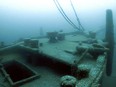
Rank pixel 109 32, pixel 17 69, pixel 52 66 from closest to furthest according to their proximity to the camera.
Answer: pixel 52 66 → pixel 17 69 → pixel 109 32

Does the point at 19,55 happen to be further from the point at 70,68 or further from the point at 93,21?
the point at 93,21

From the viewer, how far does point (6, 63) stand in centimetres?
682

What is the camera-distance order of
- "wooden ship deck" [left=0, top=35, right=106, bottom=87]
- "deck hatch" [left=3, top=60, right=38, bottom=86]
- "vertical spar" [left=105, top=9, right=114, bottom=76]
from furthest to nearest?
"vertical spar" [left=105, top=9, right=114, bottom=76] → "deck hatch" [left=3, top=60, right=38, bottom=86] → "wooden ship deck" [left=0, top=35, right=106, bottom=87]

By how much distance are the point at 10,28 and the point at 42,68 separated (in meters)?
36.7

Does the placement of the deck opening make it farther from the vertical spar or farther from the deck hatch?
the vertical spar

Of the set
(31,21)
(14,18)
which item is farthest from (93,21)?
(14,18)

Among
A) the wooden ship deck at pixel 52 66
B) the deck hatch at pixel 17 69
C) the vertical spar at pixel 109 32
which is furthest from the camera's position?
the vertical spar at pixel 109 32

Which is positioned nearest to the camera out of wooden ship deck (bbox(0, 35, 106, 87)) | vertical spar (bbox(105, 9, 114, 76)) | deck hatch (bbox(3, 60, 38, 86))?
wooden ship deck (bbox(0, 35, 106, 87))

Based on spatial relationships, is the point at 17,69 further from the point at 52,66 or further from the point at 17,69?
the point at 52,66

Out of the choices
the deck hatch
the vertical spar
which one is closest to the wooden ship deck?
the deck hatch

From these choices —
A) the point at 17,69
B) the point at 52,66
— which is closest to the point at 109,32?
the point at 52,66

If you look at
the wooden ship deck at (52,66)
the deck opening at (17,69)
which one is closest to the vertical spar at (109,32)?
the wooden ship deck at (52,66)

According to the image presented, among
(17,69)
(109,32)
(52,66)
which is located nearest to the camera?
(52,66)

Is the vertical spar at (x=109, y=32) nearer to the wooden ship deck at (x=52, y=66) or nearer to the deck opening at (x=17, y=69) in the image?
the wooden ship deck at (x=52, y=66)
